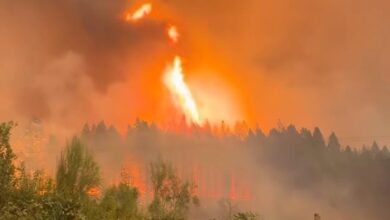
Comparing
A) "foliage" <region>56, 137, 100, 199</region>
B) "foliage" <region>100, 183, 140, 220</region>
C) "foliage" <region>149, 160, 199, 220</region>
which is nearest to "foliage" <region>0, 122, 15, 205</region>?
"foliage" <region>56, 137, 100, 199</region>

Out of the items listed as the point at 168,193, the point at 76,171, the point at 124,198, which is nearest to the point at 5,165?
the point at 76,171

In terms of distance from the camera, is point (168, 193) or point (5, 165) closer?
point (5, 165)

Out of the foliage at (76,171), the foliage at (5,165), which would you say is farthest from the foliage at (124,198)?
the foliage at (5,165)

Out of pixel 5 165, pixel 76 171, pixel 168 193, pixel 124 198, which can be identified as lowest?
pixel 5 165

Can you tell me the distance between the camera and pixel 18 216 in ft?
122

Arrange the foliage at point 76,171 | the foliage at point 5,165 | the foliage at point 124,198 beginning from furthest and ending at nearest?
the foliage at point 124,198 → the foliage at point 76,171 → the foliage at point 5,165

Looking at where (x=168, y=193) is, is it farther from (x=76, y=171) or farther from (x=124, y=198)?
(x=76, y=171)

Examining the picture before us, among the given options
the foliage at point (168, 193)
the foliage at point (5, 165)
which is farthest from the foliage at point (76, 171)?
the foliage at point (168, 193)

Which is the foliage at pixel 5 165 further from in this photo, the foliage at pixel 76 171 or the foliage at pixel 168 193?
the foliage at pixel 168 193

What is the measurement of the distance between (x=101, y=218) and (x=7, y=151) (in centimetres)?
1734

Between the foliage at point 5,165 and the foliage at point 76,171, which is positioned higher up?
the foliage at point 76,171

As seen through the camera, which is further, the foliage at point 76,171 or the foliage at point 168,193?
the foliage at point 168,193

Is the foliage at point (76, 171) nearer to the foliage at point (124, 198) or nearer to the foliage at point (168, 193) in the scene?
the foliage at point (124, 198)

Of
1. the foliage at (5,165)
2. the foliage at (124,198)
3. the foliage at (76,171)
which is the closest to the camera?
the foliage at (5,165)
